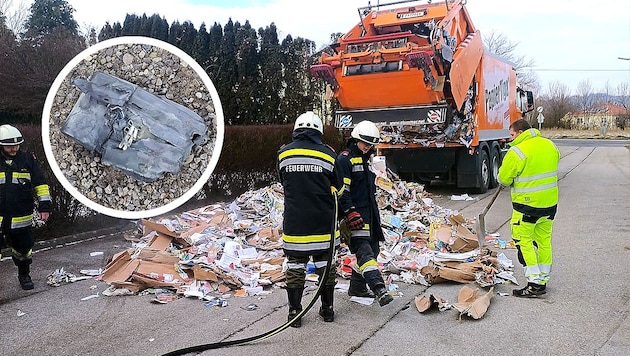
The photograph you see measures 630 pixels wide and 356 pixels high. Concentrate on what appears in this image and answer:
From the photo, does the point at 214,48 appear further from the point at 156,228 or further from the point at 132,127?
the point at 132,127

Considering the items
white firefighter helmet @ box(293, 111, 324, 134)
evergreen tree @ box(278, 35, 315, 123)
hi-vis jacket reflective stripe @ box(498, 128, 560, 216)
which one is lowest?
→ hi-vis jacket reflective stripe @ box(498, 128, 560, 216)

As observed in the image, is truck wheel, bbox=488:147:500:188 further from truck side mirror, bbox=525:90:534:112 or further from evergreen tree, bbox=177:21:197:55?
evergreen tree, bbox=177:21:197:55

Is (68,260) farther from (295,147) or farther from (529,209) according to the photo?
(529,209)

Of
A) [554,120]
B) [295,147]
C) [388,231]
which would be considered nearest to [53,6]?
[388,231]

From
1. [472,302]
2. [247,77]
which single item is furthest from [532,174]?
[247,77]

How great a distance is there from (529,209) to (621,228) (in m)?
3.92

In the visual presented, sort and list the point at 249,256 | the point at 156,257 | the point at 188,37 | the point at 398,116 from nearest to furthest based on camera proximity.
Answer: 1. the point at 156,257
2. the point at 249,256
3. the point at 398,116
4. the point at 188,37

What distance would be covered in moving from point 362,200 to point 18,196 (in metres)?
3.28

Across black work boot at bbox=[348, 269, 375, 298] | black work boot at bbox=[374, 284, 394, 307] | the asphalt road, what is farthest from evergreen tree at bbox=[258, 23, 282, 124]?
black work boot at bbox=[374, 284, 394, 307]

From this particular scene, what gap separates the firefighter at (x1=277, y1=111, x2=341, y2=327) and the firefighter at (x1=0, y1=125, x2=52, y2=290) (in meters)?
2.70

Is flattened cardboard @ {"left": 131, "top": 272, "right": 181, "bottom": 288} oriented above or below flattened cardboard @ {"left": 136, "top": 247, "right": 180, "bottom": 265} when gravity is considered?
below

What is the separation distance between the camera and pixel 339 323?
4570 mm

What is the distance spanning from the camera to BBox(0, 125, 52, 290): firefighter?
17.6ft

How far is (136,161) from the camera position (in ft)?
16.9
